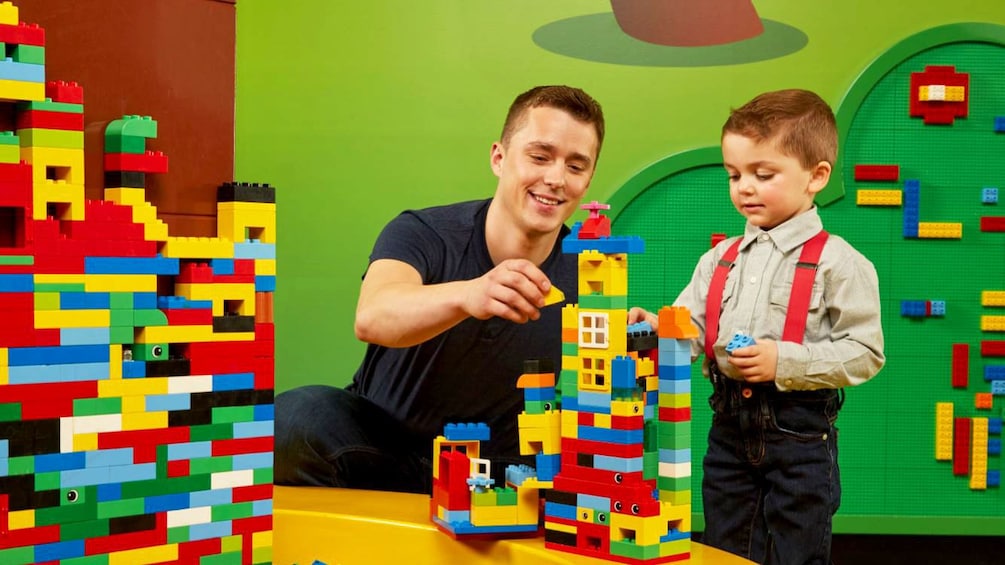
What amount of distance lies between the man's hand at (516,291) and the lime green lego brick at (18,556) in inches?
17.2

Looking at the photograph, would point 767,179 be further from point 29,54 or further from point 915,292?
point 915,292

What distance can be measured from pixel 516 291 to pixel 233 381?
0.87 ft

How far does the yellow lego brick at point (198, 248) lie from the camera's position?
2.72 feet

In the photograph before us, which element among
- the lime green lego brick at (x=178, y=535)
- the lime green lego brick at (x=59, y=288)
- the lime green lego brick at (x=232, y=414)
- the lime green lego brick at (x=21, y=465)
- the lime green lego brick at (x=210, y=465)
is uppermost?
the lime green lego brick at (x=59, y=288)

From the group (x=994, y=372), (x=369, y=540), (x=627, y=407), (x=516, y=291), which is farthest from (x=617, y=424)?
(x=994, y=372)

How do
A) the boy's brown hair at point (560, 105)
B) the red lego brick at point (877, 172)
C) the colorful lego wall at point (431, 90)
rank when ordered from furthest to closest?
1. the colorful lego wall at point (431, 90)
2. the red lego brick at point (877, 172)
3. the boy's brown hair at point (560, 105)

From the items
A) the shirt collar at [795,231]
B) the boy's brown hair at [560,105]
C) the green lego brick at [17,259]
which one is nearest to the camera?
the green lego brick at [17,259]

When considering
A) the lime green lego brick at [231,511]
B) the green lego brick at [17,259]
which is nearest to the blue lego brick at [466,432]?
the lime green lego brick at [231,511]

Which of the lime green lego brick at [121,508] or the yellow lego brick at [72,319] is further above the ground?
the yellow lego brick at [72,319]

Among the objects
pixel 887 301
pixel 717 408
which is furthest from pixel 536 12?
pixel 717 408

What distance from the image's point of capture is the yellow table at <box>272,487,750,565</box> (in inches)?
39.2

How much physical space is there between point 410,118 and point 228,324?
1.58 meters

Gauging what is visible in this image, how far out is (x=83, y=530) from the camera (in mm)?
789

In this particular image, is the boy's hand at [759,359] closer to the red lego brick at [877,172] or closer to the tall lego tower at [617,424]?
the tall lego tower at [617,424]
